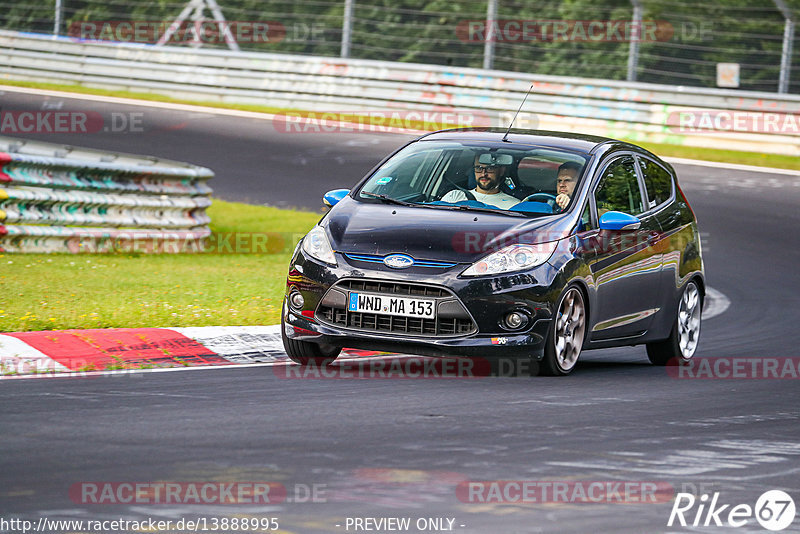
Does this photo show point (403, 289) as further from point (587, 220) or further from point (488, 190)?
point (587, 220)

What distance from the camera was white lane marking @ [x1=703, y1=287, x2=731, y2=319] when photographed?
13.7 metres

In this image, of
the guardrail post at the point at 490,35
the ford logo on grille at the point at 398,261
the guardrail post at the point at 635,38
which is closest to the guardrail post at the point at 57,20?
the guardrail post at the point at 490,35

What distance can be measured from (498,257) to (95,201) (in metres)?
6.66

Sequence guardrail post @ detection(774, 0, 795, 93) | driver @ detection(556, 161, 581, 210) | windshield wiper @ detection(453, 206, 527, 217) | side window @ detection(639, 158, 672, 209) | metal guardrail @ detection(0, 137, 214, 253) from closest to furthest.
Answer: windshield wiper @ detection(453, 206, 527, 217)
driver @ detection(556, 161, 581, 210)
side window @ detection(639, 158, 672, 209)
metal guardrail @ detection(0, 137, 214, 253)
guardrail post @ detection(774, 0, 795, 93)

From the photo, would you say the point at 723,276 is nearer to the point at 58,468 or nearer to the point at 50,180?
the point at 50,180

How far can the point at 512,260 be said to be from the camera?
8.76 m

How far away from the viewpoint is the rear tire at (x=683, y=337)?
10.7 metres

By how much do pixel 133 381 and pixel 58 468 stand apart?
243 centimetres

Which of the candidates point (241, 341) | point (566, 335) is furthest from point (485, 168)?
point (241, 341)

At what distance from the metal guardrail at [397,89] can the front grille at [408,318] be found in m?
15.6

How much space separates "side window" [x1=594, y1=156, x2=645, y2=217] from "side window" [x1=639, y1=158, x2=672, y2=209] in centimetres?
17

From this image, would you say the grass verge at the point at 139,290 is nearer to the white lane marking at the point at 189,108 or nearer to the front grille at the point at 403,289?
the front grille at the point at 403,289

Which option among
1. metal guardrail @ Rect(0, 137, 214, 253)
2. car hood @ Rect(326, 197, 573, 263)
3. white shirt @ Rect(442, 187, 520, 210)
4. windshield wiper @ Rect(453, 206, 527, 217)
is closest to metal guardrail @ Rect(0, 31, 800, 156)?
metal guardrail @ Rect(0, 137, 214, 253)

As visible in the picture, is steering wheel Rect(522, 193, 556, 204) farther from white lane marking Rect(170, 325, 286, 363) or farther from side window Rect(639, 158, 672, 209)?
white lane marking Rect(170, 325, 286, 363)
